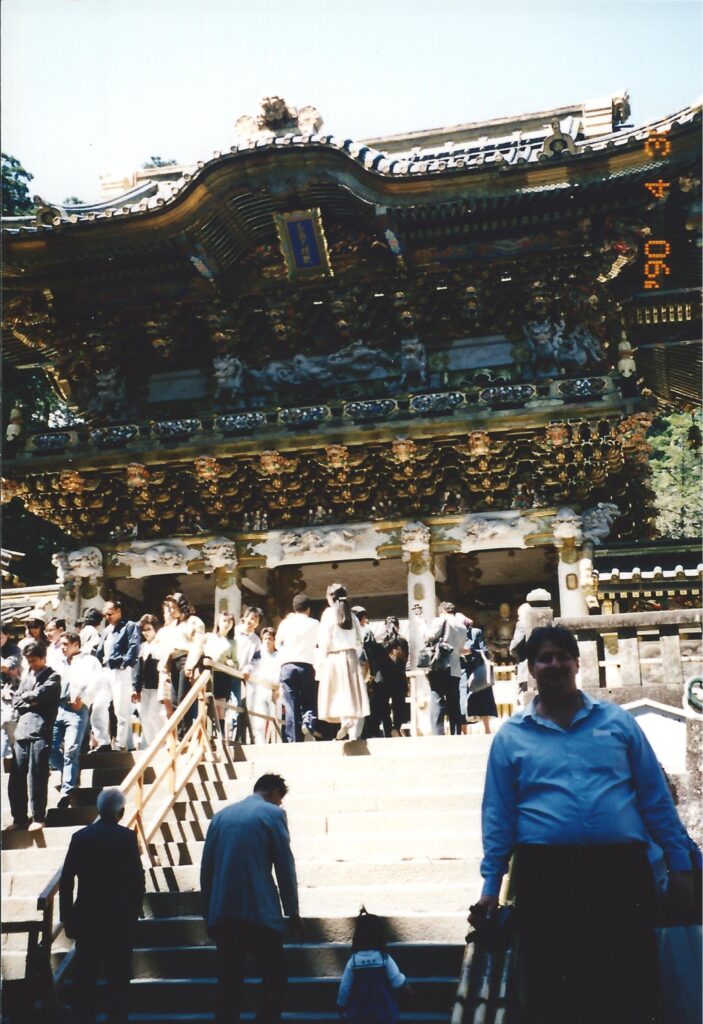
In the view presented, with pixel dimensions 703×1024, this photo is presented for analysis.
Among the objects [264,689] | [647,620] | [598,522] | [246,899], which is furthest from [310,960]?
[598,522]

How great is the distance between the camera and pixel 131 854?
5.66 meters

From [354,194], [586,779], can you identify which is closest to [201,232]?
[354,194]

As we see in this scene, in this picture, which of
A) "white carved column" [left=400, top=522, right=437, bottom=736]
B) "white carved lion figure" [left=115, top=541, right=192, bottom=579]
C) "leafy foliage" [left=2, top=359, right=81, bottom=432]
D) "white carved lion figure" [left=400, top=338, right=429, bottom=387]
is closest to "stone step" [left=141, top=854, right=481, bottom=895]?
"white carved column" [left=400, top=522, right=437, bottom=736]

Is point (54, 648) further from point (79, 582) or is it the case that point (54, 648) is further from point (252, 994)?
point (79, 582)

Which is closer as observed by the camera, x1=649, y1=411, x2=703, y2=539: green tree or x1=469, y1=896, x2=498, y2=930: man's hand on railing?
x1=469, y1=896, x2=498, y2=930: man's hand on railing

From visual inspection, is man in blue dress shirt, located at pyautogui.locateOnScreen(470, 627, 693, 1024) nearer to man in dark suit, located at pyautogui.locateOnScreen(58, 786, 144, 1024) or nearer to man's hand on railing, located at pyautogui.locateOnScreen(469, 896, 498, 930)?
man's hand on railing, located at pyautogui.locateOnScreen(469, 896, 498, 930)

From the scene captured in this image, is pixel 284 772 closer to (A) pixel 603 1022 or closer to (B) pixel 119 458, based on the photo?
(A) pixel 603 1022

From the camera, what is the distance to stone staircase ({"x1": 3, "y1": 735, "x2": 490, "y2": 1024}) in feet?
19.9

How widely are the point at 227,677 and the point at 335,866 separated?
3.99 metres

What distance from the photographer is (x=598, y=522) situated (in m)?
16.0

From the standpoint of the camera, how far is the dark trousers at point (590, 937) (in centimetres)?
342

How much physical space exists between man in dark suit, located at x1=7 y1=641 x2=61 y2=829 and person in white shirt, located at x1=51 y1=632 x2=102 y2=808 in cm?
43

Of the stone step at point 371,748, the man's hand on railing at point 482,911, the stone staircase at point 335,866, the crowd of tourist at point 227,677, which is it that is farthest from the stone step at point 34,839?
the man's hand on railing at point 482,911

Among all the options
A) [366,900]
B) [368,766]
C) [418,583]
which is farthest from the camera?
[418,583]
